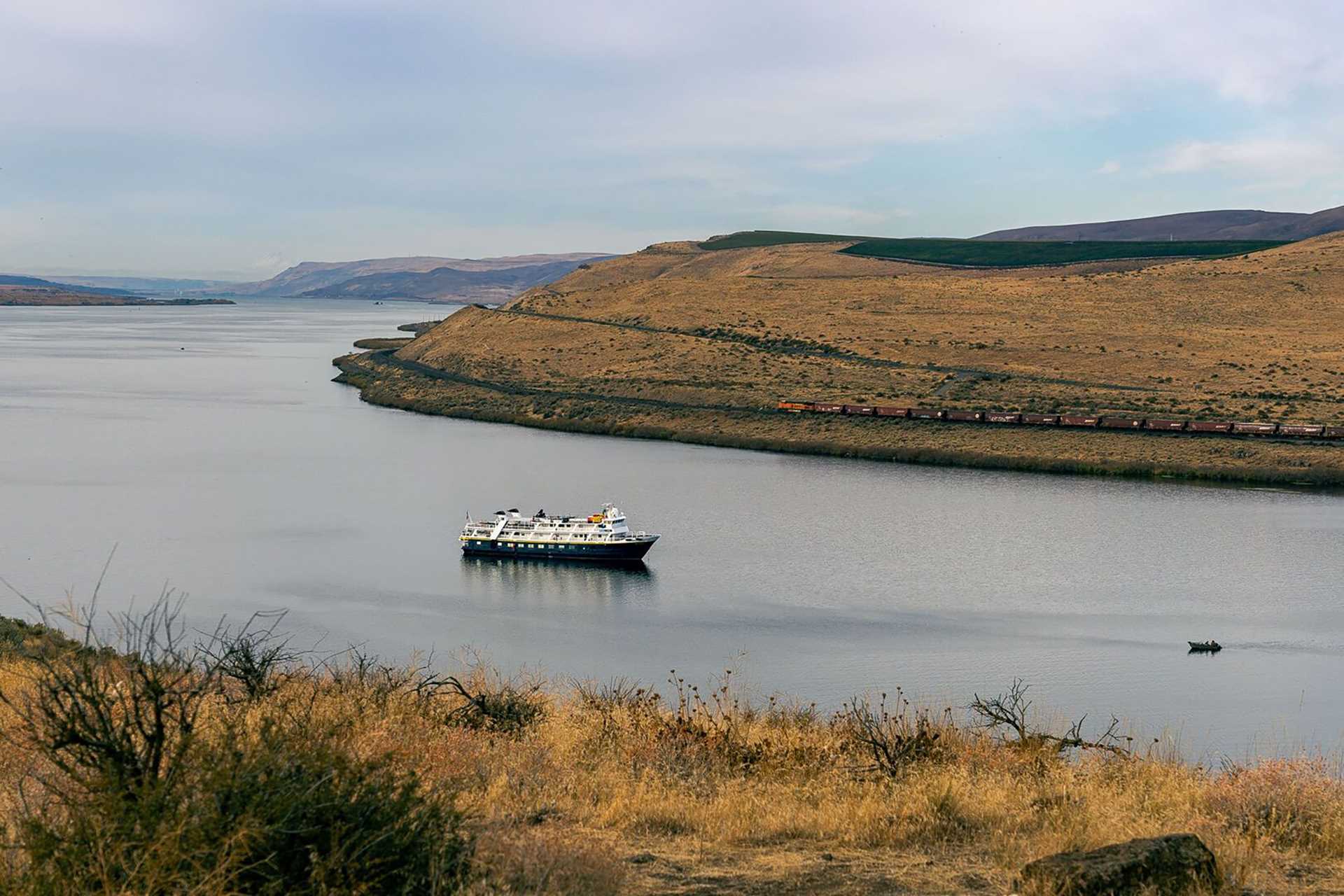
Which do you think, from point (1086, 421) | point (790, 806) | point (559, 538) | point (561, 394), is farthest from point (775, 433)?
point (790, 806)

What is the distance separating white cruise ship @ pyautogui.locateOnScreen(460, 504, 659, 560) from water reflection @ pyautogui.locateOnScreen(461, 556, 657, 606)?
24 cm

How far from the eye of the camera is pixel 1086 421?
61.8 metres

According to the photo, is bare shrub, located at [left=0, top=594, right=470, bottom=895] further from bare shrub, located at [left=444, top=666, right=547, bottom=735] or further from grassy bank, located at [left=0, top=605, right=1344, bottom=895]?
bare shrub, located at [left=444, top=666, right=547, bottom=735]

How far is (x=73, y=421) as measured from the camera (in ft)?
214

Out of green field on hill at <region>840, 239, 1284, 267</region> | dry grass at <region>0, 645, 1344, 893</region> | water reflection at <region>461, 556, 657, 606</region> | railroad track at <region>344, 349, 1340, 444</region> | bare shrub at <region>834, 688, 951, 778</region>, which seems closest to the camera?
dry grass at <region>0, 645, 1344, 893</region>

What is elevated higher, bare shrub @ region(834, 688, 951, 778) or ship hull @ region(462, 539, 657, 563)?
bare shrub @ region(834, 688, 951, 778)

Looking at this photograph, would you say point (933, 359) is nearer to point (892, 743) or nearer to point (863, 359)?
point (863, 359)

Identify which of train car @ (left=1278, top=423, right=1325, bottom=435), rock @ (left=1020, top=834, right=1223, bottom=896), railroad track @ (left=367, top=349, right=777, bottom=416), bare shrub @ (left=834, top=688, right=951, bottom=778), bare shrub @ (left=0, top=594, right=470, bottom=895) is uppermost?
bare shrub @ (left=0, top=594, right=470, bottom=895)

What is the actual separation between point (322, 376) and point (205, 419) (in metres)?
34.5

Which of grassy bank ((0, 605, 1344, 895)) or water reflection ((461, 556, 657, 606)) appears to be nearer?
grassy bank ((0, 605, 1344, 895))

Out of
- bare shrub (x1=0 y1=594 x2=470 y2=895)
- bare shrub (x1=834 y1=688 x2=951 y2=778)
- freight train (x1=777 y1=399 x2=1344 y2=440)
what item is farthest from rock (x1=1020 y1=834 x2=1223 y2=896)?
freight train (x1=777 y1=399 x2=1344 y2=440)

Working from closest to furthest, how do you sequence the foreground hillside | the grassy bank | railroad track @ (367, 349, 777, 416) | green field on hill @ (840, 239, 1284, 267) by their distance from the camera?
the grassy bank, the foreground hillside, railroad track @ (367, 349, 777, 416), green field on hill @ (840, 239, 1284, 267)

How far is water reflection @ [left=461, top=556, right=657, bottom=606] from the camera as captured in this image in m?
33.5

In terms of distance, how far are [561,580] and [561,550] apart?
2.38 metres
